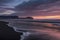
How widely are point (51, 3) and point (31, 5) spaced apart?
0.28m

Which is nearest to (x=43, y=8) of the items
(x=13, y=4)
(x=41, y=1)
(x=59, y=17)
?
(x=41, y=1)

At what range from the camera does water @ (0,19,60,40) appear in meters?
1.81

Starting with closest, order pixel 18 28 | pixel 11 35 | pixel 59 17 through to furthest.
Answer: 1. pixel 11 35
2. pixel 59 17
3. pixel 18 28

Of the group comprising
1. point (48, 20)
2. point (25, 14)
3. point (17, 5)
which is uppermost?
point (17, 5)

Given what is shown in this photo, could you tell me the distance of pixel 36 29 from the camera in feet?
6.52

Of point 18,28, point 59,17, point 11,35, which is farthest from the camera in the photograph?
point 18,28

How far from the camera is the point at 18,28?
6.82ft

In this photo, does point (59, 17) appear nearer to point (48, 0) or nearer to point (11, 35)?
point (48, 0)

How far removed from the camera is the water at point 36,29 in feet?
5.92

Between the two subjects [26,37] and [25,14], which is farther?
[25,14]

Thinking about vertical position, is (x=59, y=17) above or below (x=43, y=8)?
below

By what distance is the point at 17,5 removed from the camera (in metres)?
2.01

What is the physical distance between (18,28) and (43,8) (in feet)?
1.55

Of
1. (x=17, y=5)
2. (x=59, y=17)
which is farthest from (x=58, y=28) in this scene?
(x=17, y=5)
